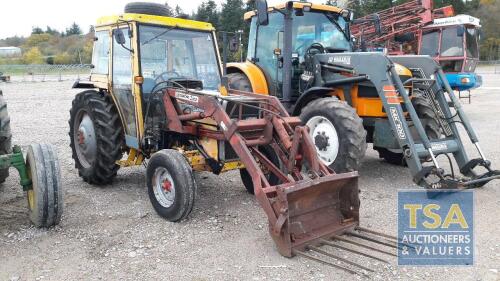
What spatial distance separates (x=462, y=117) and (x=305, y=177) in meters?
3.04

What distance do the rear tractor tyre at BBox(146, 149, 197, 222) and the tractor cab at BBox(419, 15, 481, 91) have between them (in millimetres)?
10976

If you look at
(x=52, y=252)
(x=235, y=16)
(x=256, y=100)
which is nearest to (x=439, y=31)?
(x=235, y=16)

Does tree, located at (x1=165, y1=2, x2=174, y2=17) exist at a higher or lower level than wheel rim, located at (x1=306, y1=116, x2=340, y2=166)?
higher

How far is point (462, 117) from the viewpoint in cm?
637

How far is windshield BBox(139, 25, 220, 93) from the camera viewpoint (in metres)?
5.72

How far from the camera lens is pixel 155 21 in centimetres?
576

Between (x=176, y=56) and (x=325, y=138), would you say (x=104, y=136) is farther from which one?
(x=325, y=138)

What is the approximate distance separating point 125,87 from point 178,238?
222cm

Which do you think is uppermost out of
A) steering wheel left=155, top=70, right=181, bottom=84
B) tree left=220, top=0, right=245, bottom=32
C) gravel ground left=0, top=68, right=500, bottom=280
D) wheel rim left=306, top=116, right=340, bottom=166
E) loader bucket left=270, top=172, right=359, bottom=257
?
tree left=220, top=0, right=245, bottom=32

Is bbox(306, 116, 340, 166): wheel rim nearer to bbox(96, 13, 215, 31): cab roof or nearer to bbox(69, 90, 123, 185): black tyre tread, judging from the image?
bbox(96, 13, 215, 31): cab roof

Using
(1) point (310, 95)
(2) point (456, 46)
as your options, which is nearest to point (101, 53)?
(1) point (310, 95)

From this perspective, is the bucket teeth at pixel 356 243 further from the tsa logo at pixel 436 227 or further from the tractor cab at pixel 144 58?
the tractor cab at pixel 144 58

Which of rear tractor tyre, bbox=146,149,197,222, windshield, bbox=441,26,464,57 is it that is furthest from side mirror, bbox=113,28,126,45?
windshield, bbox=441,26,464,57

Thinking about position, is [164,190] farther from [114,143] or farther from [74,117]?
[74,117]
